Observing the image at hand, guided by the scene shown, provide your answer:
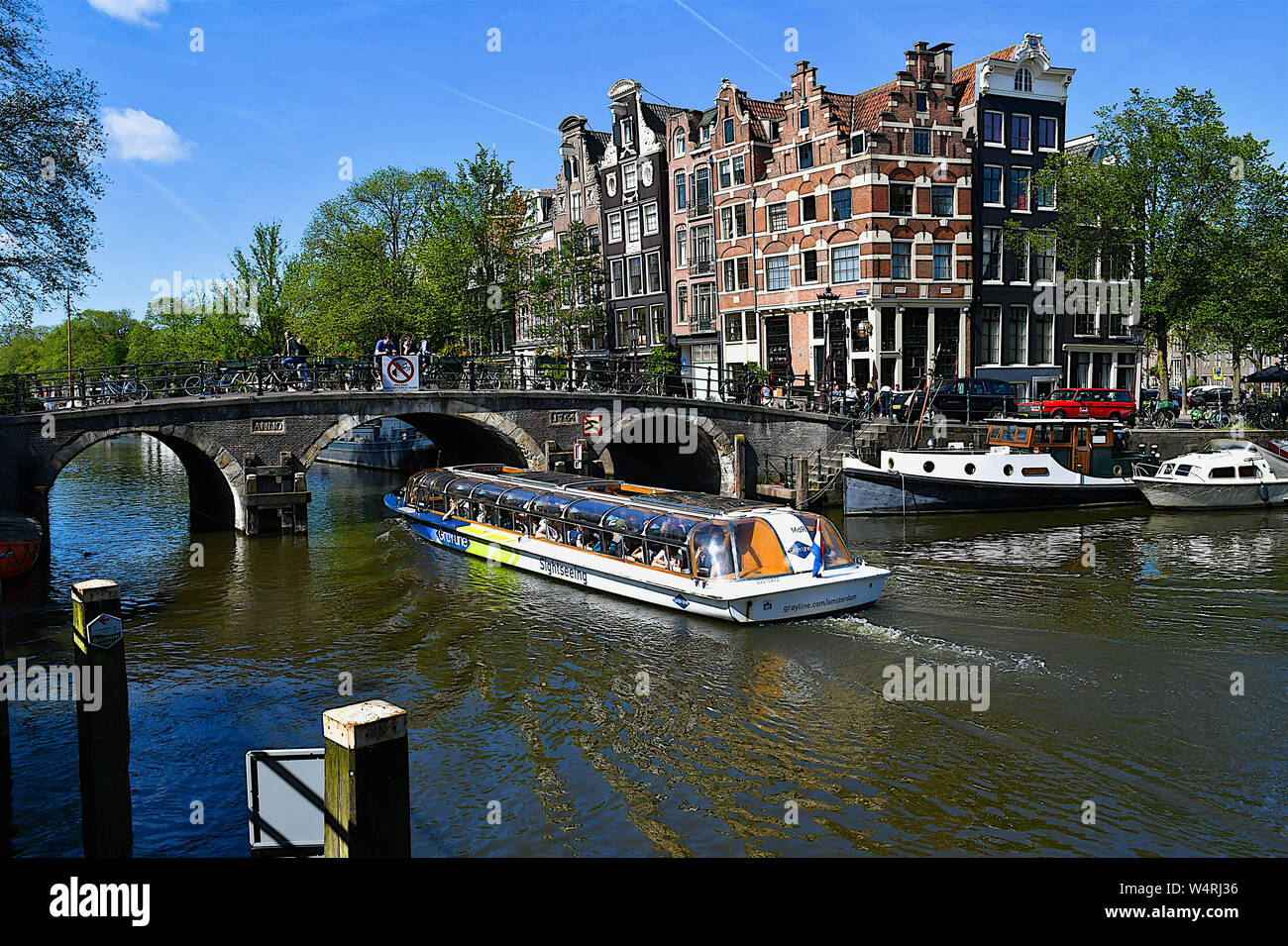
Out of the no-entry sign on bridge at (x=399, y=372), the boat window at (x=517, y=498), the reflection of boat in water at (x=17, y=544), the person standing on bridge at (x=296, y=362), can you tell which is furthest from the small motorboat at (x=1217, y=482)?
the reflection of boat in water at (x=17, y=544)

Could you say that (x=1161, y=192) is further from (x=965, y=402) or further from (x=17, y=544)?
(x=17, y=544)

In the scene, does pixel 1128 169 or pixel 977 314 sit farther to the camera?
pixel 977 314

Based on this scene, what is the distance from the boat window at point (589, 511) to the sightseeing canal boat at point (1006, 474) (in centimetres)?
1235

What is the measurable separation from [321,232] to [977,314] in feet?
128

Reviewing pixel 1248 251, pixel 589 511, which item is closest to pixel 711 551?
pixel 589 511

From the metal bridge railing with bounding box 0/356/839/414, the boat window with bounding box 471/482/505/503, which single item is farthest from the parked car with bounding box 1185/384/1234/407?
the boat window with bounding box 471/482/505/503

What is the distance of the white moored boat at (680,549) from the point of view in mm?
17422

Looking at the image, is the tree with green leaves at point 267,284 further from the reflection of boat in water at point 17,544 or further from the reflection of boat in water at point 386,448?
the reflection of boat in water at point 17,544

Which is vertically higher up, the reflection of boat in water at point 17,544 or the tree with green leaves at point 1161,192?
the tree with green leaves at point 1161,192

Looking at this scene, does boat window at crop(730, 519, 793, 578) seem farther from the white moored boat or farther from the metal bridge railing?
the metal bridge railing

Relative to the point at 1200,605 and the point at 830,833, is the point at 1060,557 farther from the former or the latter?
the point at 830,833

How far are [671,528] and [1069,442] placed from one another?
59.0 ft
